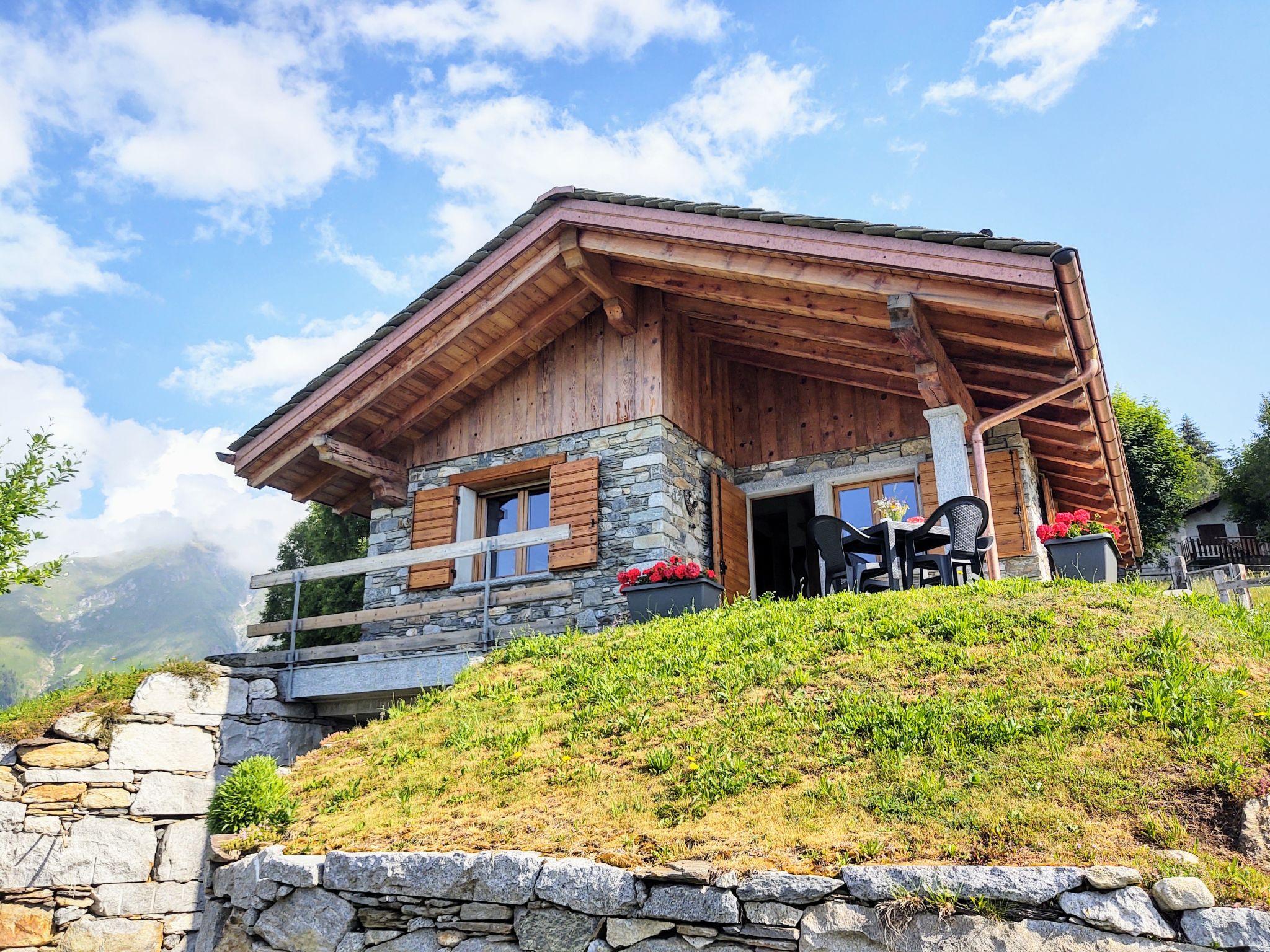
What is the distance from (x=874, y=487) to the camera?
423 inches

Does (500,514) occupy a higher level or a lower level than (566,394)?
lower

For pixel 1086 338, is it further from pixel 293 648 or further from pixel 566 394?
pixel 293 648

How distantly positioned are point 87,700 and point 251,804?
2.38 meters

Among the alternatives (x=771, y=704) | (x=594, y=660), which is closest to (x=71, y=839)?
(x=594, y=660)

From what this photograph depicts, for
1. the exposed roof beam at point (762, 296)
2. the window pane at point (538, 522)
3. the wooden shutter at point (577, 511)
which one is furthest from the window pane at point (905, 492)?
the window pane at point (538, 522)

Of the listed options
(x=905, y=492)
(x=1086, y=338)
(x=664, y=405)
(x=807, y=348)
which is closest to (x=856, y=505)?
(x=905, y=492)

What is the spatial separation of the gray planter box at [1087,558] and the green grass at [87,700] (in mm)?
7193

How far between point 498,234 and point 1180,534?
34.0 meters

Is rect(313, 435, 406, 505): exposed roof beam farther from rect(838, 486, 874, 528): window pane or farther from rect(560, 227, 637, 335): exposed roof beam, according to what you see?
rect(838, 486, 874, 528): window pane

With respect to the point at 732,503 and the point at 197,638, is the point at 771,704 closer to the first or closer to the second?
the point at 732,503

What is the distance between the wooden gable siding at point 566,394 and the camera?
1070 centimetres

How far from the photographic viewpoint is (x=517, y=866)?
15.1 ft

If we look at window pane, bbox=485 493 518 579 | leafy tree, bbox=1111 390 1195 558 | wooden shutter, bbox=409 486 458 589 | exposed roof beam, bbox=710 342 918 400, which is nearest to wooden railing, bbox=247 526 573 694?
wooden shutter, bbox=409 486 458 589

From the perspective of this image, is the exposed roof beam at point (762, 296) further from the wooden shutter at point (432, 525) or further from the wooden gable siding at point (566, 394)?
the wooden shutter at point (432, 525)
